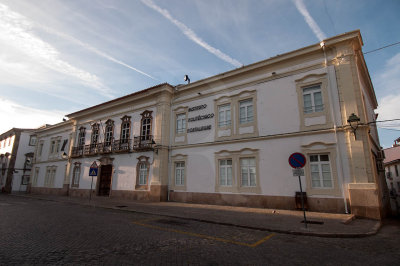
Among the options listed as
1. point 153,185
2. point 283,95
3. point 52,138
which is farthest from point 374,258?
point 52,138

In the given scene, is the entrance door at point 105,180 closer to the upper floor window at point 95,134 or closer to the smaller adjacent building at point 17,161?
the upper floor window at point 95,134

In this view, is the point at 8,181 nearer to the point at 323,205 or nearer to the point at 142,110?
the point at 142,110

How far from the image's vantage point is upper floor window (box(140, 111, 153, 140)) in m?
18.0

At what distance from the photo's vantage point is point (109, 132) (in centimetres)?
2095

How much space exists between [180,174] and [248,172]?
5243mm

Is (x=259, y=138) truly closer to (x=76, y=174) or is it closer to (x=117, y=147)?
(x=117, y=147)

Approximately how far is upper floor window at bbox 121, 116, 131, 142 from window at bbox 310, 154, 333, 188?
14.3 meters

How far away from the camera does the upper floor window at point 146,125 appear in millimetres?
18016

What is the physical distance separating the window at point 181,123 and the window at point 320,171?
29.3 ft

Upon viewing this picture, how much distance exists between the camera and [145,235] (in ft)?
21.7

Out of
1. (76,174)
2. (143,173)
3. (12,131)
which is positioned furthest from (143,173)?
(12,131)

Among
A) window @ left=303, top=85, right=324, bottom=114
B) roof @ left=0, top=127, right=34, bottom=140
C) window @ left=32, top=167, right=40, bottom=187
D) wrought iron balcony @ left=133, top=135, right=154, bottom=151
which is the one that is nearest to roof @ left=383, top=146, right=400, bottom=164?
window @ left=303, top=85, right=324, bottom=114

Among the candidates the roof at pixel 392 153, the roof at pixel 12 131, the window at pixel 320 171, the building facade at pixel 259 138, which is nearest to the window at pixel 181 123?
the building facade at pixel 259 138

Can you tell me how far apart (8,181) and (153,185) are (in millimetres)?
31371
